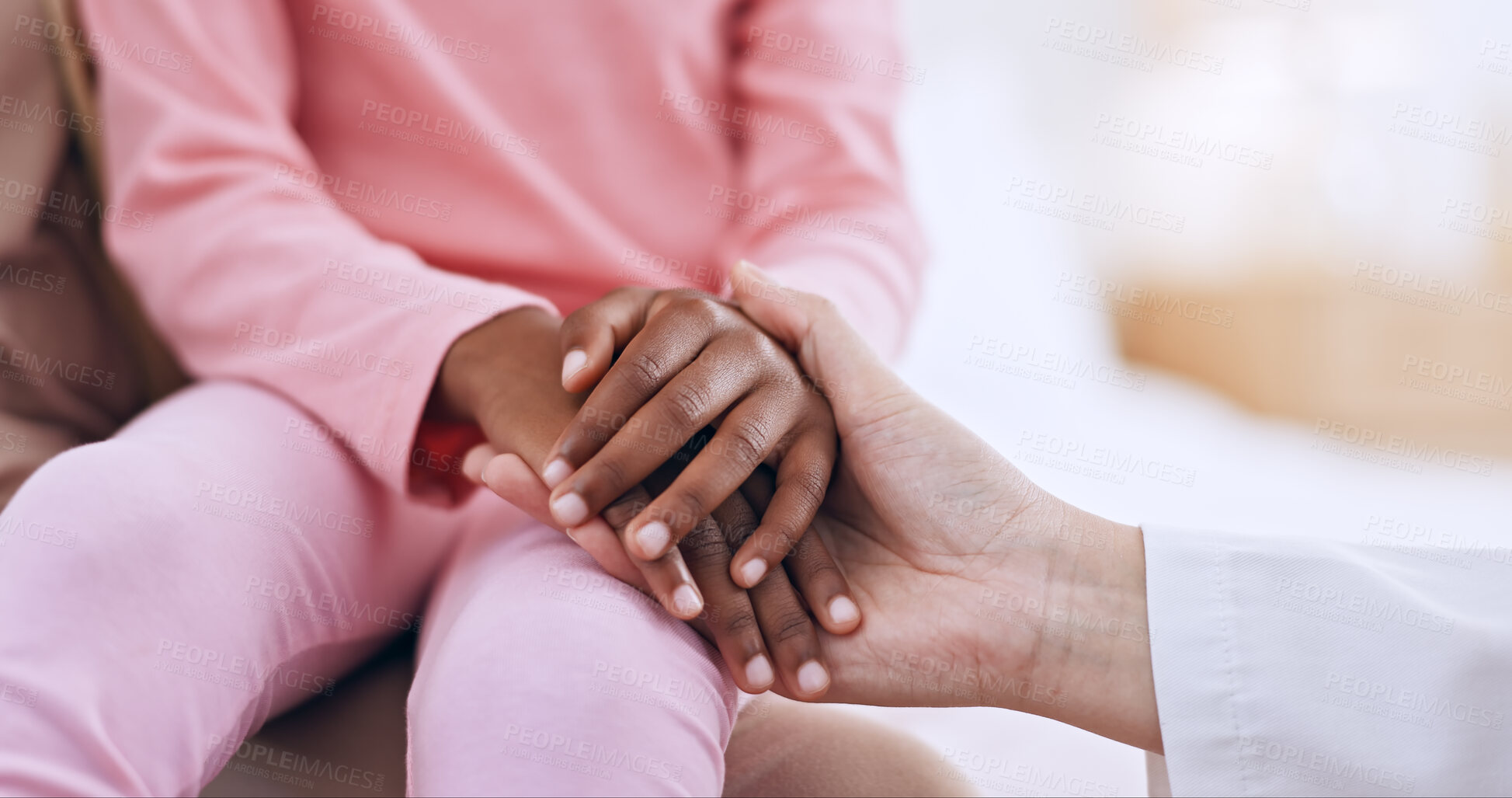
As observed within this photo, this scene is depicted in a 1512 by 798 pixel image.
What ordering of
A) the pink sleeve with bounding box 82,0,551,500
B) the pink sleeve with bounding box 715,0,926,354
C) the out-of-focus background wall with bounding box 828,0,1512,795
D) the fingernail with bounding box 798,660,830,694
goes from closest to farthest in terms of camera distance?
the fingernail with bounding box 798,660,830,694, the pink sleeve with bounding box 82,0,551,500, the pink sleeve with bounding box 715,0,926,354, the out-of-focus background wall with bounding box 828,0,1512,795

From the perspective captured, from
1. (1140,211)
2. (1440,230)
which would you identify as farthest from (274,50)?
(1440,230)

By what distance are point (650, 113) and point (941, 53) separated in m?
0.65

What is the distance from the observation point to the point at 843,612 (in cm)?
53

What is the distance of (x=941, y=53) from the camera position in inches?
53.0

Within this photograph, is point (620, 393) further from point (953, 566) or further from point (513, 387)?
point (953, 566)

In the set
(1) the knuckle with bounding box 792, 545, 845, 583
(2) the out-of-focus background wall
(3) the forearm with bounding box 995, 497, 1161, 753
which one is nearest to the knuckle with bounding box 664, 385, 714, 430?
(1) the knuckle with bounding box 792, 545, 845, 583

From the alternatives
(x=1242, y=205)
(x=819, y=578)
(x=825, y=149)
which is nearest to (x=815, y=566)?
(x=819, y=578)

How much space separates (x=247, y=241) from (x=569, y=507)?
0.39 m

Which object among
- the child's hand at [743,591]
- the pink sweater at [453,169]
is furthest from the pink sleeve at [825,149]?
the child's hand at [743,591]

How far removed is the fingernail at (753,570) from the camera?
1.69ft

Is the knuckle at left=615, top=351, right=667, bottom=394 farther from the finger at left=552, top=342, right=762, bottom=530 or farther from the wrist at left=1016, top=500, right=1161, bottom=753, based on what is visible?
the wrist at left=1016, top=500, right=1161, bottom=753

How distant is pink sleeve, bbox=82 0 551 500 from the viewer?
646mm

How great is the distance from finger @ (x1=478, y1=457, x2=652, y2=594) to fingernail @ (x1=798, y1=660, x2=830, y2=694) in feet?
0.31

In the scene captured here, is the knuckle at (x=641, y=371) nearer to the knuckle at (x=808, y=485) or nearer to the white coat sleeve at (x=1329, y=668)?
the knuckle at (x=808, y=485)
